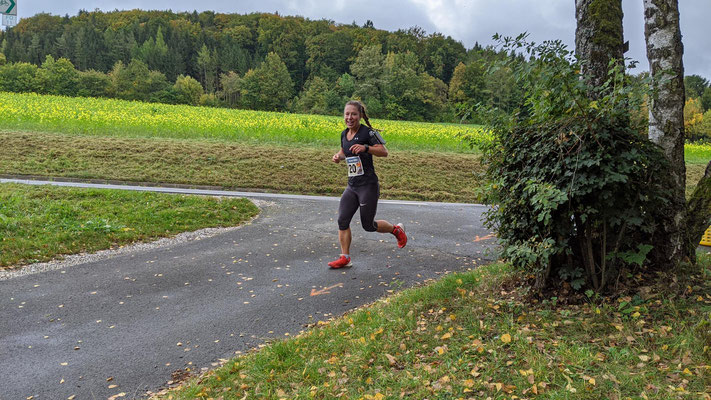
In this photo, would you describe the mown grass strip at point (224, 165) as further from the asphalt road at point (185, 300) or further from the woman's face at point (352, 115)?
the woman's face at point (352, 115)

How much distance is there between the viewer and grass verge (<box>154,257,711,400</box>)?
133 inches

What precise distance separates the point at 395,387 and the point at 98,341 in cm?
300

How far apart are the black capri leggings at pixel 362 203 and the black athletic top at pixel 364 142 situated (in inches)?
3.1

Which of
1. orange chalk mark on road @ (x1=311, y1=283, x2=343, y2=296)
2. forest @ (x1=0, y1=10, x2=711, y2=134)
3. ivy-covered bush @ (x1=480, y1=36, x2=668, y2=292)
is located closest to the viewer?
ivy-covered bush @ (x1=480, y1=36, x2=668, y2=292)

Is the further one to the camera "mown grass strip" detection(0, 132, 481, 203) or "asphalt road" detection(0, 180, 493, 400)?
"mown grass strip" detection(0, 132, 481, 203)

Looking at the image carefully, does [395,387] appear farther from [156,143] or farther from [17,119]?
[17,119]

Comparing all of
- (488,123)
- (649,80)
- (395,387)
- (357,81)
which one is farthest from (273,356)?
(357,81)

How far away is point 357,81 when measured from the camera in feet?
265

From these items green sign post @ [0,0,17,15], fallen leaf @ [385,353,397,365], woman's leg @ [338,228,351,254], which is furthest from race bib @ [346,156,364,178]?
green sign post @ [0,0,17,15]

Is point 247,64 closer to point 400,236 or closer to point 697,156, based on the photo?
point 697,156

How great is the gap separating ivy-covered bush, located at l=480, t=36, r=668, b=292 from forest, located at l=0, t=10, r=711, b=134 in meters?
42.4

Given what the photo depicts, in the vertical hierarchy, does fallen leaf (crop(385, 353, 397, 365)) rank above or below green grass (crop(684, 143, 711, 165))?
below

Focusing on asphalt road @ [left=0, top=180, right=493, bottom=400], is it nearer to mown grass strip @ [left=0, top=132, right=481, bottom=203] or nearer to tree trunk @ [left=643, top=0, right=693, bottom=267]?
tree trunk @ [left=643, top=0, right=693, bottom=267]

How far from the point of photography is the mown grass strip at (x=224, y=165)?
50.6 ft
